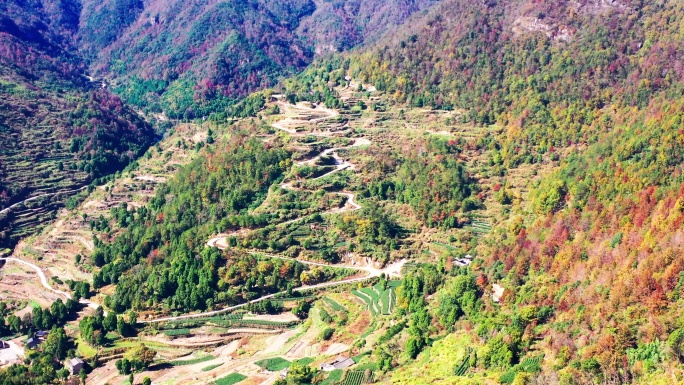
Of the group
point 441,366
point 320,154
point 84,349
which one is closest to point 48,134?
point 320,154

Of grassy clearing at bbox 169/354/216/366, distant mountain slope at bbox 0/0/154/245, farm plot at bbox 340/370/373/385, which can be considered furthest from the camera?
distant mountain slope at bbox 0/0/154/245

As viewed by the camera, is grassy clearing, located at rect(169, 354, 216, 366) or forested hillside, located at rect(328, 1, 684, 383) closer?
forested hillside, located at rect(328, 1, 684, 383)

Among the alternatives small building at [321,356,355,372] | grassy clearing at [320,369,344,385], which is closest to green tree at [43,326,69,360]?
small building at [321,356,355,372]

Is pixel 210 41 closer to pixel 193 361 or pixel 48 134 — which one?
pixel 48 134

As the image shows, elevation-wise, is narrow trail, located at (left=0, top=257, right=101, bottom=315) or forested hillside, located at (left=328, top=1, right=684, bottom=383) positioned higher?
forested hillside, located at (left=328, top=1, right=684, bottom=383)

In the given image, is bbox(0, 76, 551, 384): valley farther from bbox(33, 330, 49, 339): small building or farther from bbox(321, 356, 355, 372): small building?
bbox(33, 330, 49, 339): small building

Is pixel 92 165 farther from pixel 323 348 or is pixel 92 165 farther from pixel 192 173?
pixel 323 348

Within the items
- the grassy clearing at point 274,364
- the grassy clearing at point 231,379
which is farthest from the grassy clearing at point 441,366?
the grassy clearing at point 231,379
